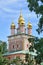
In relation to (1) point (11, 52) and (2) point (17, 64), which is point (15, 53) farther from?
(2) point (17, 64)

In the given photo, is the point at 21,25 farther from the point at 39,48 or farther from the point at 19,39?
the point at 39,48

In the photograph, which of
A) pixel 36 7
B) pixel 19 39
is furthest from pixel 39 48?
pixel 19 39

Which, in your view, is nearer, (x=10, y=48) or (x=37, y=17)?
(x=37, y=17)

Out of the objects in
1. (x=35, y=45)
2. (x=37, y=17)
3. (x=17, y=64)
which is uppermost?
(x=37, y=17)

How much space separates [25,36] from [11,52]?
459 cm

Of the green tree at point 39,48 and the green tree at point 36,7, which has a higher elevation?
the green tree at point 36,7

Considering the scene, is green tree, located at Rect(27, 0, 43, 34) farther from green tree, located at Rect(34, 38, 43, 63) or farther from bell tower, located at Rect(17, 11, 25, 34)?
bell tower, located at Rect(17, 11, 25, 34)

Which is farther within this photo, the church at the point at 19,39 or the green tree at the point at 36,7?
the church at the point at 19,39

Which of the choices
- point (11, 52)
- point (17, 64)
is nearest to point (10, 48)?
point (11, 52)

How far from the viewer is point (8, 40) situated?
3127 inches

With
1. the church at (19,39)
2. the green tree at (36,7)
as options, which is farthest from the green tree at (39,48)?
the church at (19,39)

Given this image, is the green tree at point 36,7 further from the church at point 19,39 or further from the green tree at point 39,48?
the church at point 19,39

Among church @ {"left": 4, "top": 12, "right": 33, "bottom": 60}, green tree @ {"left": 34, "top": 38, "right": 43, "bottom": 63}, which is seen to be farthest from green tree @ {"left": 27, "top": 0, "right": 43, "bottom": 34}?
church @ {"left": 4, "top": 12, "right": 33, "bottom": 60}

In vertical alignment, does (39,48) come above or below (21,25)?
below
